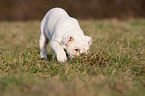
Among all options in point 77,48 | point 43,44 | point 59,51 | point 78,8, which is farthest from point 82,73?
point 78,8

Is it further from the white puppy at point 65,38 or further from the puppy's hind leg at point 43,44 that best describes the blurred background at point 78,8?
the white puppy at point 65,38

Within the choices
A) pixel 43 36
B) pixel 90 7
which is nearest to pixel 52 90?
pixel 43 36

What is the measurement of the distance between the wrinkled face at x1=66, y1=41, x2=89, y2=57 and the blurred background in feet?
34.1

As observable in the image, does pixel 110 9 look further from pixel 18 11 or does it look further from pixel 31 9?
pixel 18 11

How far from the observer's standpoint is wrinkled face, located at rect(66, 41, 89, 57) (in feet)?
9.50

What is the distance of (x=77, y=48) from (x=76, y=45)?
2.0 inches

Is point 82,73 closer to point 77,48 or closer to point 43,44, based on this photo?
point 77,48

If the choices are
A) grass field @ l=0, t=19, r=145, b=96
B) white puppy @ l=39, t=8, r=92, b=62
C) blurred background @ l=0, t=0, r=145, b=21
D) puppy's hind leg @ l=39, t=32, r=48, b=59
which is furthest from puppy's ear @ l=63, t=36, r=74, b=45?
blurred background @ l=0, t=0, r=145, b=21

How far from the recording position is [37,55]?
3506 mm

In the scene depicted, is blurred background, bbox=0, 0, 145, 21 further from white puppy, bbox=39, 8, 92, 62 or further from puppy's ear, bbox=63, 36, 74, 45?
puppy's ear, bbox=63, 36, 74, 45

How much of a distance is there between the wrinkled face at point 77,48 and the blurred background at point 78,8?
10.4m

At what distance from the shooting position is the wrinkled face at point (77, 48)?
290 cm

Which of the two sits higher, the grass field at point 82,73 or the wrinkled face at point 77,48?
the wrinkled face at point 77,48

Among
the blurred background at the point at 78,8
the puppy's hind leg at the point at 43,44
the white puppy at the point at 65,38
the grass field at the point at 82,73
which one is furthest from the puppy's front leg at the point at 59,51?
the blurred background at the point at 78,8
